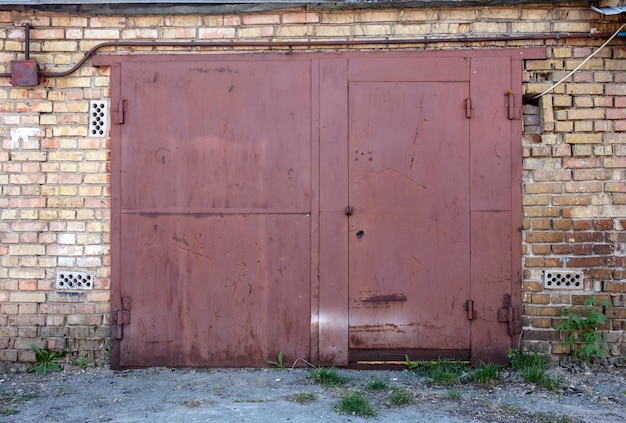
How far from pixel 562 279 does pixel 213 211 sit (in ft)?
8.89

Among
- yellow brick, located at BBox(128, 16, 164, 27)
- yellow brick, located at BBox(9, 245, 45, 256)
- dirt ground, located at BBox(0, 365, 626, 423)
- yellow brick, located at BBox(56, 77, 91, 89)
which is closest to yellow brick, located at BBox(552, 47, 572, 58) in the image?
dirt ground, located at BBox(0, 365, 626, 423)

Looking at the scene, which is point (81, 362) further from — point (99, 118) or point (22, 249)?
point (99, 118)

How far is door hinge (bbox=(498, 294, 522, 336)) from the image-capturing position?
4.30 meters

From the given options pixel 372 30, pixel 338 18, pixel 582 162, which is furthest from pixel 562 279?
pixel 338 18

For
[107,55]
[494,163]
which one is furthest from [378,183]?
[107,55]

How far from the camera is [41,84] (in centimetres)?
443

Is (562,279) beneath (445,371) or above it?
above

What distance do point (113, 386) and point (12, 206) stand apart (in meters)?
1.60

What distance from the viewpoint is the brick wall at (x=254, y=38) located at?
4328mm

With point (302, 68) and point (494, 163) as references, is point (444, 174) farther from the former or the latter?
point (302, 68)

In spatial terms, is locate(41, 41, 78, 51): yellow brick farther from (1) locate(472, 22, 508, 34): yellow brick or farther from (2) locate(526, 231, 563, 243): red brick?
(2) locate(526, 231, 563, 243): red brick

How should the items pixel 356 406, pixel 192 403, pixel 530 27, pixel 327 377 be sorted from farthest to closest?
pixel 530 27 < pixel 327 377 < pixel 192 403 < pixel 356 406

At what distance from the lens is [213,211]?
440cm

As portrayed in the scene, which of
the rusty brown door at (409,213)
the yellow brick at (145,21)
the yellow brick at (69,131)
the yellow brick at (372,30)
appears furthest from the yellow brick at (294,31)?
the yellow brick at (69,131)
